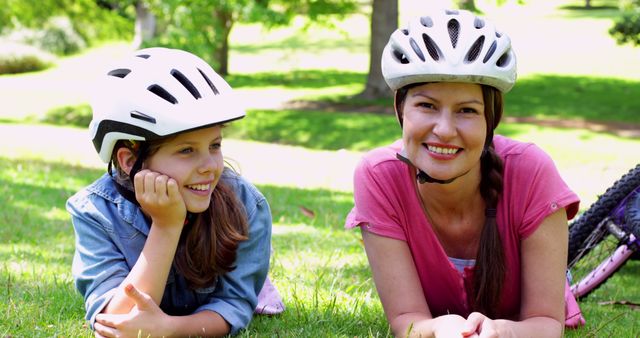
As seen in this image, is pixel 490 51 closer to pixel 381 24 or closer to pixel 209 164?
pixel 209 164

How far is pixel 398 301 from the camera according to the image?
4223 millimetres

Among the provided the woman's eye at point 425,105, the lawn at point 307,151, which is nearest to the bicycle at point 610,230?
the lawn at point 307,151

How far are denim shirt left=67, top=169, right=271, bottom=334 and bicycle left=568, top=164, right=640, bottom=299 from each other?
2.19 m

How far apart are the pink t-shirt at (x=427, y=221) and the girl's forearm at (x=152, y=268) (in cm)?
87

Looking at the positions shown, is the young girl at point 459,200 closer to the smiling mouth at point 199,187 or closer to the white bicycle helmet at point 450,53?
the white bicycle helmet at point 450,53

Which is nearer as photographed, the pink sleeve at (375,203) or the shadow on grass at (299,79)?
the pink sleeve at (375,203)

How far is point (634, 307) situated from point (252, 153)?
36.9 feet

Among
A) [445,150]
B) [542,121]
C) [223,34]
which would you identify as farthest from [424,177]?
[223,34]

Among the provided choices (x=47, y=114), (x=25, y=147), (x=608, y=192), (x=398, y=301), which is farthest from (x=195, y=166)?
(x=47, y=114)

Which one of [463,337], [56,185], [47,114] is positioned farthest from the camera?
[47,114]

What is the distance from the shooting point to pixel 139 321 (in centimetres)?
403

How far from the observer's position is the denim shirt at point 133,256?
4.25 m

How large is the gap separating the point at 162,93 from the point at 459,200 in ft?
4.87

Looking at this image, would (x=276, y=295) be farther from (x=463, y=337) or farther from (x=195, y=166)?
(x=463, y=337)
